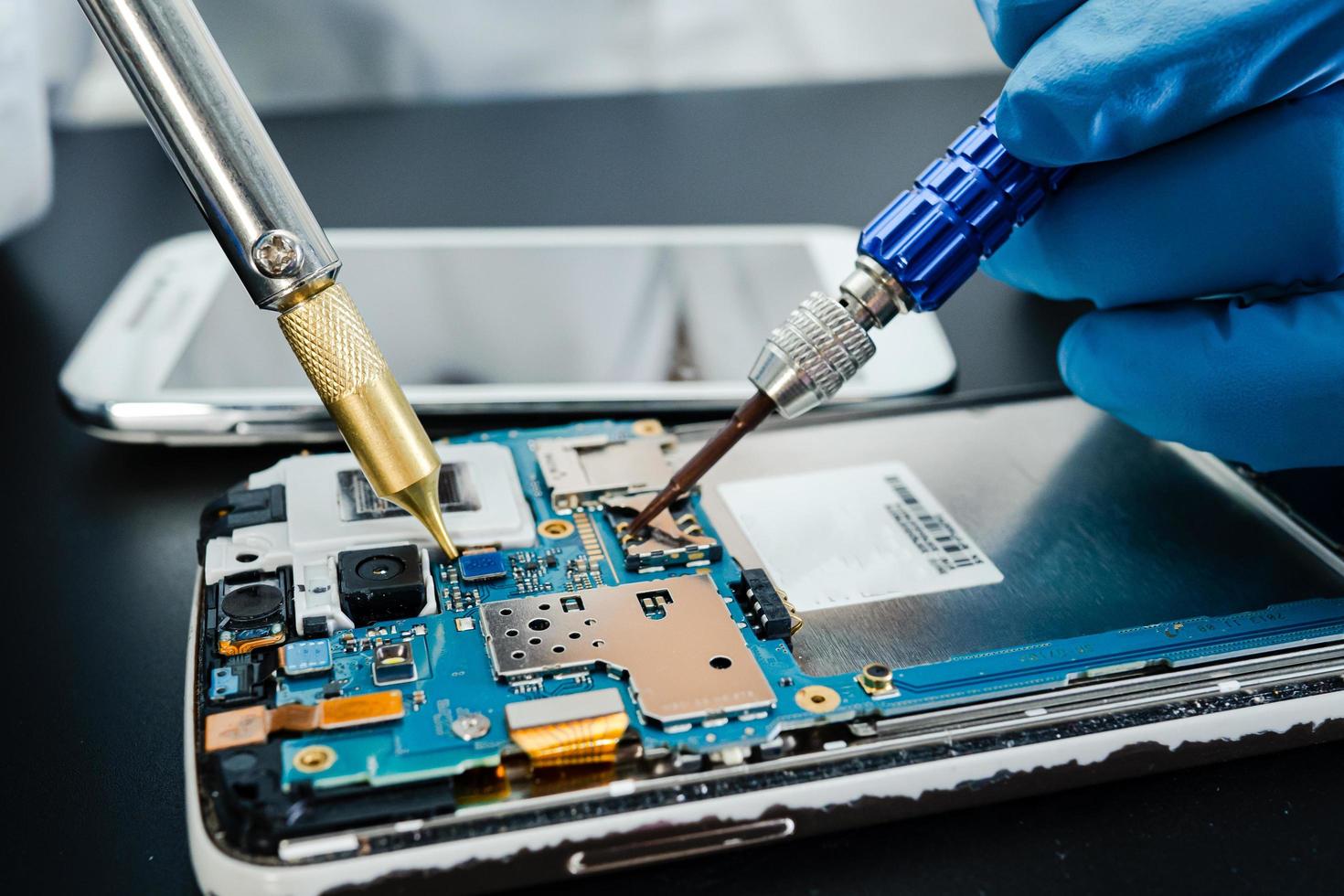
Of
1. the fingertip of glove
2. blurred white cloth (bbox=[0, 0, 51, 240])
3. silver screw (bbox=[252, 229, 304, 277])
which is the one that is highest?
blurred white cloth (bbox=[0, 0, 51, 240])

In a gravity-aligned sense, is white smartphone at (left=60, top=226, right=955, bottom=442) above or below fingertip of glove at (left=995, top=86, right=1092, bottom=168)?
above

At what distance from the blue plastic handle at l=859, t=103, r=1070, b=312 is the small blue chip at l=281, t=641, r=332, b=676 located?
1.44ft

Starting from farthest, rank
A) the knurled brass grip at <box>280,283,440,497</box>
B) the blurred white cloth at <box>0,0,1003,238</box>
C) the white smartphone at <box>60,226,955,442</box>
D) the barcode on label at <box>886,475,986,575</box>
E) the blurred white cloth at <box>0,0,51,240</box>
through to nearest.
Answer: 1. the blurred white cloth at <box>0,0,1003,238</box>
2. the blurred white cloth at <box>0,0,51,240</box>
3. the white smartphone at <box>60,226,955,442</box>
4. the barcode on label at <box>886,475,986,575</box>
5. the knurled brass grip at <box>280,283,440,497</box>

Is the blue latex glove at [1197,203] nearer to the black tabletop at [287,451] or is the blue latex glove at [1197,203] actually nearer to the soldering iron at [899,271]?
the soldering iron at [899,271]

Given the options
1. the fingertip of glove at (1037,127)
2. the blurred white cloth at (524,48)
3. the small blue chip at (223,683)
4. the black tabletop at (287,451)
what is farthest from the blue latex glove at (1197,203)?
the blurred white cloth at (524,48)

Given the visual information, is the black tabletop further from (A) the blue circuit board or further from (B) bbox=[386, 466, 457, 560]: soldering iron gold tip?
(B) bbox=[386, 466, 457, 560]: soldering iron gold tip

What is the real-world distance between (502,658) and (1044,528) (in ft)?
1.44

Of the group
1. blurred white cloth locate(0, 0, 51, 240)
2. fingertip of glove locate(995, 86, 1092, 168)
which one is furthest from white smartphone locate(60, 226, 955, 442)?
fingertip of glove locate(995, 86, 1092, 168)

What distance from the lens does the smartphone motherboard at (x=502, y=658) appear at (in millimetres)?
619

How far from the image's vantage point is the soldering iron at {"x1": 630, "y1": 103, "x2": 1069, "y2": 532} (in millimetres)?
797

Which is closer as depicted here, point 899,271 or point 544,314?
point 899,271

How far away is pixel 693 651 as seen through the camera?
0.71 meters

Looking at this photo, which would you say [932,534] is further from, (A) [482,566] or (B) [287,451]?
(B) [287,451]

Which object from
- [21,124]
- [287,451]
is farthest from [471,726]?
[21,124]
